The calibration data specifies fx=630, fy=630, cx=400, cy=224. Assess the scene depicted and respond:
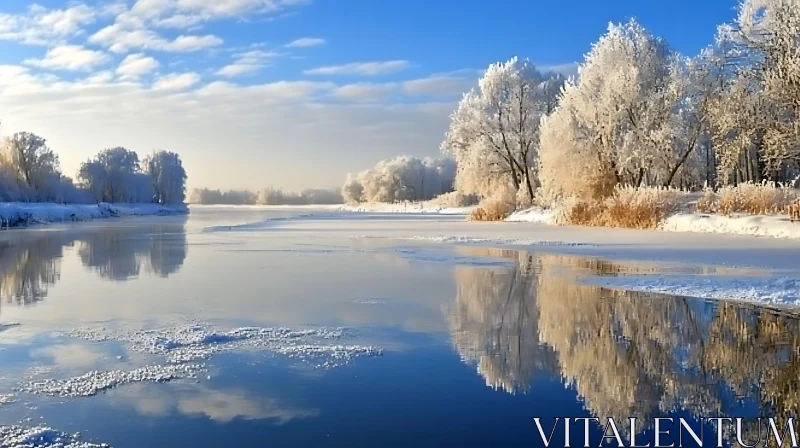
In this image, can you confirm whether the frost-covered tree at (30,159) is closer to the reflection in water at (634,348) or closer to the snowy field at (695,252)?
the snowy field at (695,252)

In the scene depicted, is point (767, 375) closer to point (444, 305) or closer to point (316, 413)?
point (316, 413)

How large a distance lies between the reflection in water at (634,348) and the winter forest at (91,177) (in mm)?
55833

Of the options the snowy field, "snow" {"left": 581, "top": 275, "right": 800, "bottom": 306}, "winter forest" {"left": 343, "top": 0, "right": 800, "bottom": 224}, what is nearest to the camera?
"snow" {"left": 581, "top": 275, "right": 800, "bottom": 306}

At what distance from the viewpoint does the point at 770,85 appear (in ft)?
75.3

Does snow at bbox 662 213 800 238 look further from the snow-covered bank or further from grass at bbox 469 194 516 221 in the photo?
the snow-covered bank

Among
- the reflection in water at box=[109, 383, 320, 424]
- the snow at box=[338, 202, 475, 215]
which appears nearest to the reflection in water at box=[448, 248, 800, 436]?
the reflection in water at box=[109, 383, 320, 424]

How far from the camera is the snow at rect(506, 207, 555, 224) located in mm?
29692

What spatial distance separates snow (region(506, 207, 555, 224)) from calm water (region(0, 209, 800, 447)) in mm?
20234

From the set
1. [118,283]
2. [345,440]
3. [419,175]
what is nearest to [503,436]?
[345,440]

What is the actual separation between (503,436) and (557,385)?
3.57ft

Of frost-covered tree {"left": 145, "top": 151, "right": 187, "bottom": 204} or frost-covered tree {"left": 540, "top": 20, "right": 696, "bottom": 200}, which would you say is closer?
frost-covered tree {"left": 540, "top": 20, "right": 696, "bottom": 200}

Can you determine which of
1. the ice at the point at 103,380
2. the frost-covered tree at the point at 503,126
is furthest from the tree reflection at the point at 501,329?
the frost-covered tree at the point at 503,126

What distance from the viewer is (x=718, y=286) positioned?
8.45 m

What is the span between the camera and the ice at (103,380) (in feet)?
14.1
